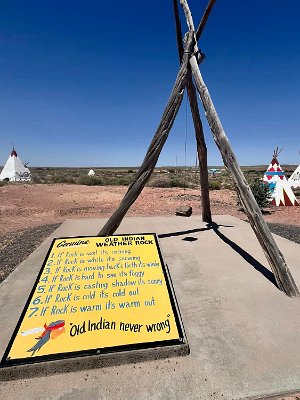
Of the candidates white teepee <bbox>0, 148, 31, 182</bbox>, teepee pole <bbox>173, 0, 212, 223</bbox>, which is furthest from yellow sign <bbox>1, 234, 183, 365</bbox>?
white teepee <bbox>0, 148, 31, 182</bbox>

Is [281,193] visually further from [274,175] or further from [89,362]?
[89,362]

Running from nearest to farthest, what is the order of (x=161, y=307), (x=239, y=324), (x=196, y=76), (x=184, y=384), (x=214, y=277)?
(x=184, y=384) → (x=161, y=307) → (x=239, y=324) → (x=214, y=277) → (x=196, y=76)

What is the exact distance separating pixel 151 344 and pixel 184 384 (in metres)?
0.39

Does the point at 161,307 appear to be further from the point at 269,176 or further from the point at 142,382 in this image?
the point at 269,176

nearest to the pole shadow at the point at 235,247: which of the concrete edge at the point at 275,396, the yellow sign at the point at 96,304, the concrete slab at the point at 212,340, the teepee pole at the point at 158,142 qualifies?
the concrete slab at the point at 212,340

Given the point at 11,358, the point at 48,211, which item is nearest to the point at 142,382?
the point at 11,358

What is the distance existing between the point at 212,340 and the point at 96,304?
120 centimetres

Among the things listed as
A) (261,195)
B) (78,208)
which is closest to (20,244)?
(78,208)

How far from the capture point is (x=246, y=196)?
382 cm

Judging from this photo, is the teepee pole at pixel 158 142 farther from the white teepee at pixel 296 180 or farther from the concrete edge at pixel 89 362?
the white teepee at pixel 296 180

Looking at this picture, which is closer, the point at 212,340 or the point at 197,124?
the point at 212,340

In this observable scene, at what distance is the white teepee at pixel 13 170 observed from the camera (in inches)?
1112

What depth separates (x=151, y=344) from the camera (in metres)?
2.29

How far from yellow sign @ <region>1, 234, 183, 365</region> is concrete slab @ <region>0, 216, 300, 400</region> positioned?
0.22 m
